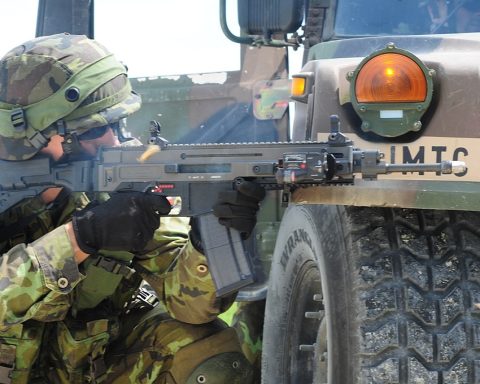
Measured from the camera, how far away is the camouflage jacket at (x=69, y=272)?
2.96 metres

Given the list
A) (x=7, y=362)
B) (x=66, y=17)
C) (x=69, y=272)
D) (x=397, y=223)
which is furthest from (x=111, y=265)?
(x=66, y=17)

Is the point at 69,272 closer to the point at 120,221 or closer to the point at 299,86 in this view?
the point at 120,221

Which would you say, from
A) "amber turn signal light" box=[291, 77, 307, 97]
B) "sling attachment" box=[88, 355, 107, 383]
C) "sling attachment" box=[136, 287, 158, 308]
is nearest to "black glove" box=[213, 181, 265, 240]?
"amber turn signal light" box=[291, 77, 307, 97]

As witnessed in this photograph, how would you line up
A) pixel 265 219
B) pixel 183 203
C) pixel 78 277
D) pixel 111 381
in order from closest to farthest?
pixel 183 203
pixel 78 277
pixel 111 381
pixel 265 219

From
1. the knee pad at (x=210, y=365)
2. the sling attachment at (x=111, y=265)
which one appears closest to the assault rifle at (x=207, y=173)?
the sling attachment at (x=111, y=265)

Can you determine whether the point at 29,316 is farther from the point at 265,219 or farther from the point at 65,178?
the point at 265,219

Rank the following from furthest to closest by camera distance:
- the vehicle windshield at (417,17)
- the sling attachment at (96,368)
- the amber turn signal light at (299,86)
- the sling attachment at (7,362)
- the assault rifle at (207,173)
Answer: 1. the sling attachment at (96,368)
2. the sling attachment at (7,362)
3. the vehicle windshield at (417,17)
4. the amber turn signal light at (299,86)
5. the assault rifle at (207,173)

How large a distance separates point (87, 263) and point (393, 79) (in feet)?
5.44

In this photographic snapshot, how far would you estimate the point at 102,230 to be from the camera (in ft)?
9.37

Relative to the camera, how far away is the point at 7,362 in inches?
129

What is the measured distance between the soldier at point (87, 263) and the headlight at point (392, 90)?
0.80m

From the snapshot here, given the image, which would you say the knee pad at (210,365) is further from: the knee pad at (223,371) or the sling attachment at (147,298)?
the sling attachment at (147,298)

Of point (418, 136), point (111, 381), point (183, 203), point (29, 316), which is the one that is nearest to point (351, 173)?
point (418, 136)

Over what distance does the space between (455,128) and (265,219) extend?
124 inches
